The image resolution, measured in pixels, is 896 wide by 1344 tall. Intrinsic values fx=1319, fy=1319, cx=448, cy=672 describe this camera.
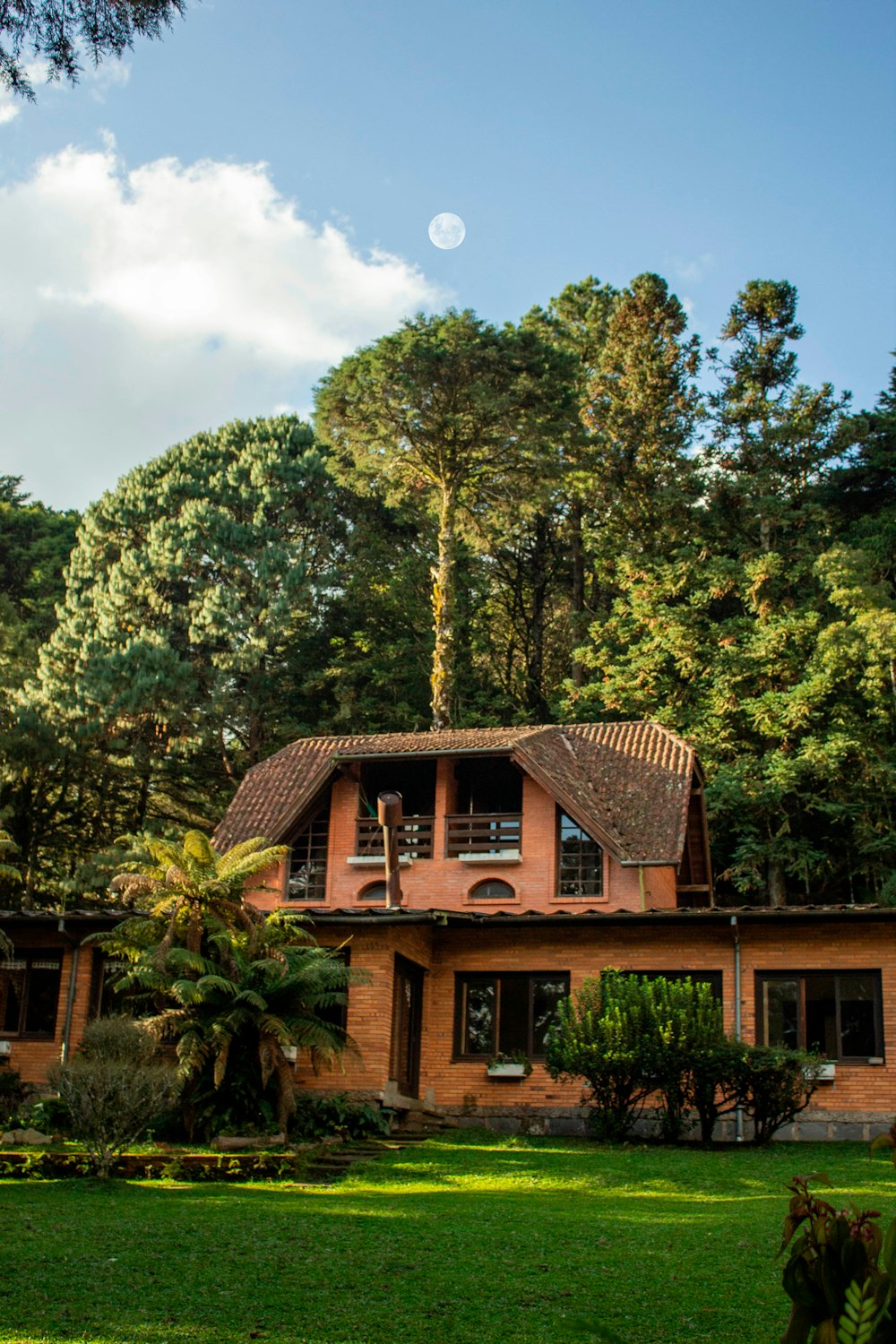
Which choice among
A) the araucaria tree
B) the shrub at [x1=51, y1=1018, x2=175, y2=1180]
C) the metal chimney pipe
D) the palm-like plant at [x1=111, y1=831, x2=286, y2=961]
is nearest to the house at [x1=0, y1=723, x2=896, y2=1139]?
the metal chimney pipe

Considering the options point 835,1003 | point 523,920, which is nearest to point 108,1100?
point 523,920

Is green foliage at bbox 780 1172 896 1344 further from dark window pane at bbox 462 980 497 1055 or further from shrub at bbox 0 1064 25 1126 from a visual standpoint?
dark window pane at bbox 462 980 497 1055

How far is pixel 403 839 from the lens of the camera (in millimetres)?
24953

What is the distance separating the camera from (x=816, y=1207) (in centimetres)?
285

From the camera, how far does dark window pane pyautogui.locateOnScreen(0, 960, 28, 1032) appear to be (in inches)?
818

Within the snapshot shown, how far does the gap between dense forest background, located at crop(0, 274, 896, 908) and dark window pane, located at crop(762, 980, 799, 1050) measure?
12.8 metres

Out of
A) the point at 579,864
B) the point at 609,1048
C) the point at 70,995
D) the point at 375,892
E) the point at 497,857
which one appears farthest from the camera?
the point at 375,892

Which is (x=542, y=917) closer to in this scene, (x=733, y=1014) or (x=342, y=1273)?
(x=733, y=1014)

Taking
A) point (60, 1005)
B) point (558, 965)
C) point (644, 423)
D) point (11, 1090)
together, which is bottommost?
point (11, 1090)

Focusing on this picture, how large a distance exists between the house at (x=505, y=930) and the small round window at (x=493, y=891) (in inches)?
1.6

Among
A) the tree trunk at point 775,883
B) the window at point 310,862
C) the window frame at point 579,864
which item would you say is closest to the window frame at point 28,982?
the window at point 310,862

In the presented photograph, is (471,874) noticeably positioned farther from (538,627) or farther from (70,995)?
(538,627)

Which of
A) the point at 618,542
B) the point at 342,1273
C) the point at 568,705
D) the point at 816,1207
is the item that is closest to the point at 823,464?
the point at 618,542

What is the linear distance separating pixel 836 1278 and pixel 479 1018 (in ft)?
58.2
